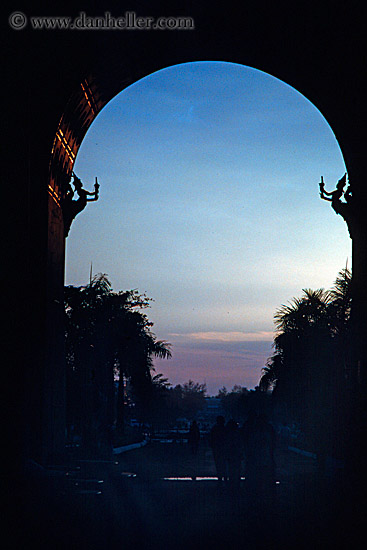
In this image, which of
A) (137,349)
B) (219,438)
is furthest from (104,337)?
(219,438)

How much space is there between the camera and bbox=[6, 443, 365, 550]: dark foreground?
10609mm

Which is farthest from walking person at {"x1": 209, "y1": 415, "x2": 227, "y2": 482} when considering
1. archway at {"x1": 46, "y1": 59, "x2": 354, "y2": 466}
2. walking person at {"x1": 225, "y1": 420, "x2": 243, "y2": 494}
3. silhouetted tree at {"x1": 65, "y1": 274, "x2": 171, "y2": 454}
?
silhouetted tree at {"x1": 65, "y1": 274, "x2": 171, "y2": 454}

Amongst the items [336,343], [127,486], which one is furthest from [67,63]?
[336,343]

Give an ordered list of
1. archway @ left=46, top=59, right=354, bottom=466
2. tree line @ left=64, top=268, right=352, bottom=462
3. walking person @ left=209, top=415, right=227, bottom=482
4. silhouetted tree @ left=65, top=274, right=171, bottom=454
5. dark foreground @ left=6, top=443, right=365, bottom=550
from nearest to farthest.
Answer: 1. dark foreground @ left=6, top=443, right=365, bottom=550
2. walking person @ left=209, top=415, right=227, bottom=482
3. archway @ left=46, top=59, right=354, bottom=466
4. tree line @ left=64, top=268, right=352, bottom=462
5. silhouetted tree @ left=65, top=274, right=171, bottom=454

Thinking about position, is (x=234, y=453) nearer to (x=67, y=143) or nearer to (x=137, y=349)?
(x=67, y=143)

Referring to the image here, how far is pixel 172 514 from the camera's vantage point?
1339cm

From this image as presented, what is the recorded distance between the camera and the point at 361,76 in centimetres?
1944

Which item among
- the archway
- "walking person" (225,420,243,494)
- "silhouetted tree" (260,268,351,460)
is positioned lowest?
"walking person" (225,420,243,494)

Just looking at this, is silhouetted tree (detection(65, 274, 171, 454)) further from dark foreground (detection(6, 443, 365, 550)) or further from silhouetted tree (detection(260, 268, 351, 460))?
dark foreground (detection(6, 443, 365, 550))

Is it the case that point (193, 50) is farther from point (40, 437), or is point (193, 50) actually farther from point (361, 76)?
point (40, 437)

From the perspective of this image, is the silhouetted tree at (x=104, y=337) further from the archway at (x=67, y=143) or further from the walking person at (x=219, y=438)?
the walking person at (x=219, y=438)

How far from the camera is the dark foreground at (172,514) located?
1061cm

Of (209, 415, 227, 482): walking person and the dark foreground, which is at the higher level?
(209, 415, 227, 482): walking person

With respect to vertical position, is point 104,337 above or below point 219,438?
above
